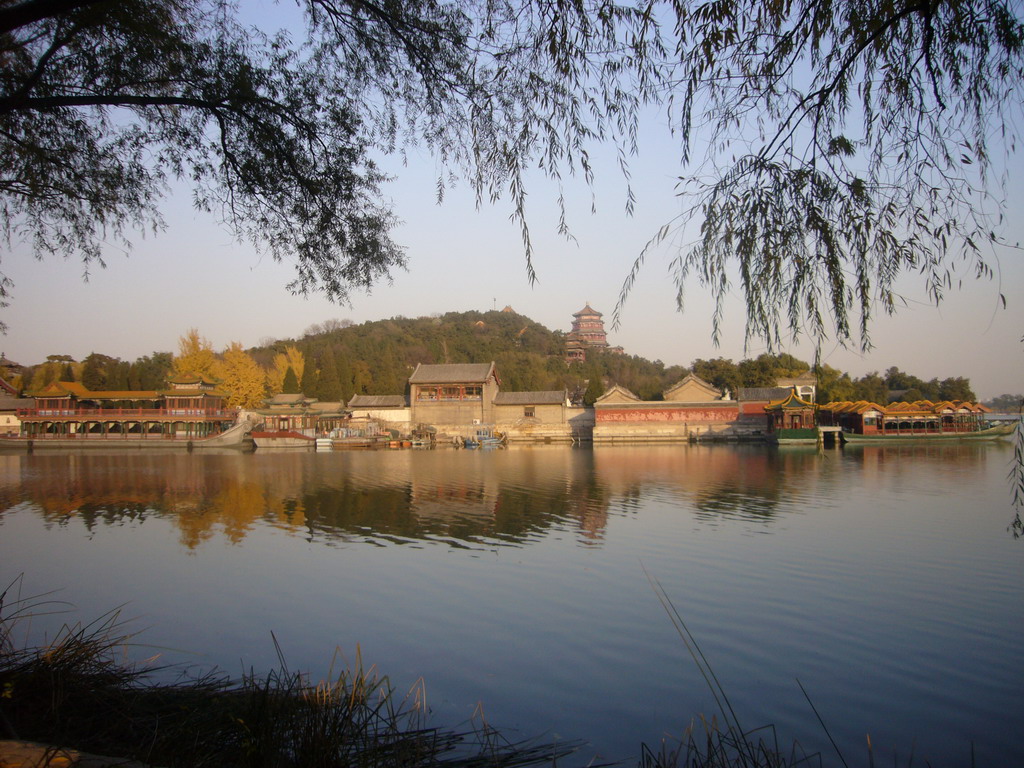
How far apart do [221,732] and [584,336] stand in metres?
56.2

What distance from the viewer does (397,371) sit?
4975cm

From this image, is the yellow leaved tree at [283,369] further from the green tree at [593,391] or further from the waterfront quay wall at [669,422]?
the waterfront quay wall at [669,422]

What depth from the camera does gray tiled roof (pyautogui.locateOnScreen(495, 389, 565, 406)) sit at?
133 ft

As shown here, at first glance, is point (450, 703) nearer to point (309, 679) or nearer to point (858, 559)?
point (309, 679)

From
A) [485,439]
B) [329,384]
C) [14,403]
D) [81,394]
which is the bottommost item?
[485,439]

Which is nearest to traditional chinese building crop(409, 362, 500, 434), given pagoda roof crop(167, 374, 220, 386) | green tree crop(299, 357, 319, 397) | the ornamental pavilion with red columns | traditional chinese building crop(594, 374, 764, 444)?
traditional chinese building crop(594, 374, 764, 444)

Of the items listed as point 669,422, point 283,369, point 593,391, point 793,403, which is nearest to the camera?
point 793,403

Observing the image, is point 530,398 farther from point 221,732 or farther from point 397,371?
point 221,732

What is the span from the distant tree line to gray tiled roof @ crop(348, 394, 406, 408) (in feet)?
8.11

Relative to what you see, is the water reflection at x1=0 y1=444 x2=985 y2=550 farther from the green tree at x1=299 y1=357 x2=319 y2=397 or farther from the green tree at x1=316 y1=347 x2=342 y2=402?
the green tree at x1=299 y1=357 x2=319 y2=397

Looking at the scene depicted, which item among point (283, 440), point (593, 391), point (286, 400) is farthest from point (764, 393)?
point (286, 400)

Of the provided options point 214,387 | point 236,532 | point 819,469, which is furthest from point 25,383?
point 819,469

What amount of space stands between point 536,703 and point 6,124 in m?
5.36

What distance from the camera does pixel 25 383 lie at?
4462 cm
